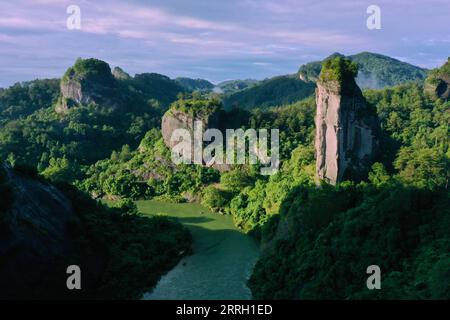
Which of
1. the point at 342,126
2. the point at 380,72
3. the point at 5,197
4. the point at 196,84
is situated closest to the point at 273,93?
the point at 380,72

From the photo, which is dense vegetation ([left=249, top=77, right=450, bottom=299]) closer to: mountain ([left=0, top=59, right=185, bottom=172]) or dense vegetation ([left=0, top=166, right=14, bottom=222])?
dense vegetation ([left=0, top=166, right=14, bottom=222])

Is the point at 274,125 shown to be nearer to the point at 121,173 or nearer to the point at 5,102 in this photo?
the point at 121,173

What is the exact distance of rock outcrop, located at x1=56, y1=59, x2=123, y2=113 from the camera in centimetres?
6362

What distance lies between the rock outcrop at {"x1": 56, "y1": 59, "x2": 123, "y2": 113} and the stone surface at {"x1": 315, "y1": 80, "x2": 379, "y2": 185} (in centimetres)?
4248

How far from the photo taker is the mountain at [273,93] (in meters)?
96.8

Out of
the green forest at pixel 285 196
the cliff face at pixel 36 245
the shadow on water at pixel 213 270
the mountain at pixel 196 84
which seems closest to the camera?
the cliff face at pixel 36 245

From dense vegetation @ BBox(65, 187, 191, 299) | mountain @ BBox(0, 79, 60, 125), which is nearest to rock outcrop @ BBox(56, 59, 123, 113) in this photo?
mountain @ BBox(0, 79, 60, 125)

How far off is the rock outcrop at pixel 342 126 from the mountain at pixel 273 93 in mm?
66883

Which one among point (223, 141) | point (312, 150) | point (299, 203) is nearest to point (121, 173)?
point (223, 141)

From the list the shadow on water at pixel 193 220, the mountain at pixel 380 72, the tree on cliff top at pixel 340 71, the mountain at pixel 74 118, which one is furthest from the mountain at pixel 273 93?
the tree on cliff top at pixel 340 71

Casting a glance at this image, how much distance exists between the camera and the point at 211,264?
85.3 feet

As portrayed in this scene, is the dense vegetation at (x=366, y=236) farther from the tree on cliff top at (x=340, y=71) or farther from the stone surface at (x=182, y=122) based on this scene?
the stone surface at (x=182, y=122)

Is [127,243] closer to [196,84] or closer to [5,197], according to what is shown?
[5,197]

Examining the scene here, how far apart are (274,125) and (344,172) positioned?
1895 centimetres
